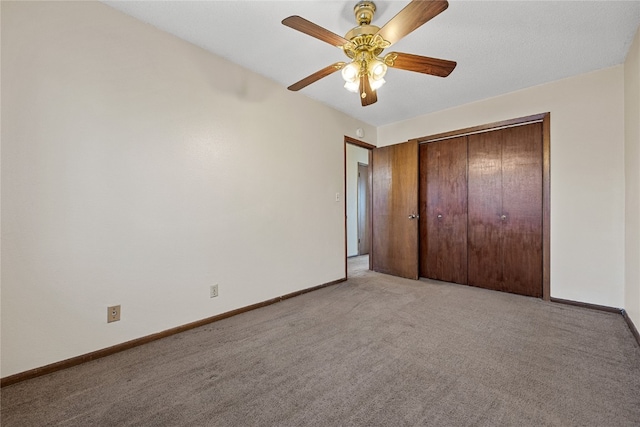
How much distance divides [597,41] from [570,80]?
0.70 metres

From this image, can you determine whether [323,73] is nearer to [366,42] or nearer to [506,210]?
[366,42]

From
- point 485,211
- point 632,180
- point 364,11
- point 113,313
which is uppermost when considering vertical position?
point 364,11

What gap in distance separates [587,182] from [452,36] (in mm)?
2097

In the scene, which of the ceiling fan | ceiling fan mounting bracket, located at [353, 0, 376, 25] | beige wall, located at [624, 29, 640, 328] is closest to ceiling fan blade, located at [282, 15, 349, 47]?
the ceiling fan

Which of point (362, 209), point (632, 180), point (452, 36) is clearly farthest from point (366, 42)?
point (362, 209)

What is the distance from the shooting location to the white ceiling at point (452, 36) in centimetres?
187

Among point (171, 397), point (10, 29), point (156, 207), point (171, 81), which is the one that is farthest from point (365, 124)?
point (171, 397)

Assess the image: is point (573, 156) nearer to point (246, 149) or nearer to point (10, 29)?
point (246, 149)

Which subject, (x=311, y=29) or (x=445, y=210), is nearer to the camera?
(x=311, y=29)

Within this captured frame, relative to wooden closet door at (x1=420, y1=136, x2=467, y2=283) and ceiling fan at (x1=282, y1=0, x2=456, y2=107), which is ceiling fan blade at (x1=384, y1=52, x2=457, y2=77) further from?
wooden closet door at (x1=420, y1=136, x2=467, y2=283)

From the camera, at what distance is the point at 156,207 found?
2.12 metres

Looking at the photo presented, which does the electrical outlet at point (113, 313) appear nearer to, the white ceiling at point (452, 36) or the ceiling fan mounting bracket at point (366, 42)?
the white ceiling at point (452, 36)

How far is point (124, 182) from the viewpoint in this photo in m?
1.96

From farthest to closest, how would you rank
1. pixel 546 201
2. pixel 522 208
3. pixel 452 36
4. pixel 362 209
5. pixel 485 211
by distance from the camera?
1. pixel 362 209
2. pixel 485 211
3. pixel 522 208
4. pixel 546 201
5. pixel 452 36
